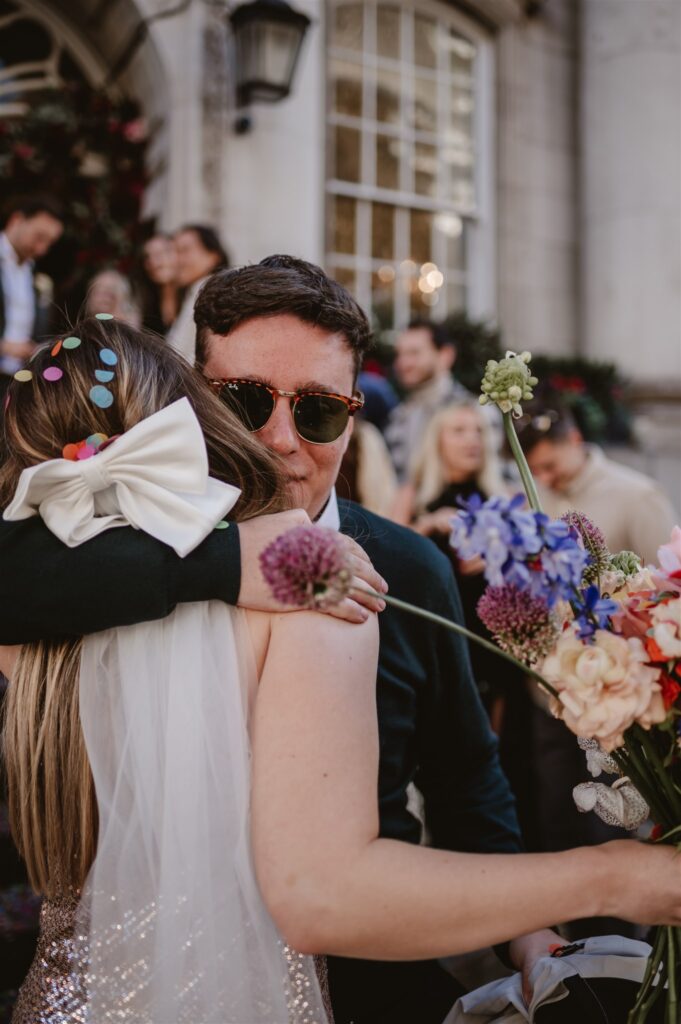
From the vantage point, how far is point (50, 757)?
5.03 feet

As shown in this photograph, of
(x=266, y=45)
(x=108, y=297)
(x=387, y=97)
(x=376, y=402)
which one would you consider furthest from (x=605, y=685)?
(x=387, y=97)

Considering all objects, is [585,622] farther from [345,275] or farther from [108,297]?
[345,275]

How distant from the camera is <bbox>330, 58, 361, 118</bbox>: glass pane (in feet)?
27.1

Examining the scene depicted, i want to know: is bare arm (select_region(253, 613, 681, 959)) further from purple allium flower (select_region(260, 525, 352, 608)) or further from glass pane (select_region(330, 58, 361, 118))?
glass pane (select_region(330, 58, 361, 118))

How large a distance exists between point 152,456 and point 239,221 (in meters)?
5.58

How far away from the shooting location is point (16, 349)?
4.61 m

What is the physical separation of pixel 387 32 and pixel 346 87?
681 mm

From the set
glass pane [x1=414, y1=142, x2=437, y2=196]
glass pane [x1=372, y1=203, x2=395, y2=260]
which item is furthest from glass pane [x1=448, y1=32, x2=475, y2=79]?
glass pane [x1=372, y1=203, x2=395, y2=260]

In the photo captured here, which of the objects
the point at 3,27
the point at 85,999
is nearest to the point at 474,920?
the point at 85,999

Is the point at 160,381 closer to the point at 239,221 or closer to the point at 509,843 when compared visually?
the point at 509,843

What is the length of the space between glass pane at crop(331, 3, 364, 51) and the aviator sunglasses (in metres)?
7.28

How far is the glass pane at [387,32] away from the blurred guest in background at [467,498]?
478 centimetres

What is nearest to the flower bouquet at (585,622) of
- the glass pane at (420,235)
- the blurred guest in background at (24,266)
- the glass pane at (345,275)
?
the blurred guest in background at (24,266)

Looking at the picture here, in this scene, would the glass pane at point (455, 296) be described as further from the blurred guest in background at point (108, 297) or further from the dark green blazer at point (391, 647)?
the dark green blazer at point (391, 647)
